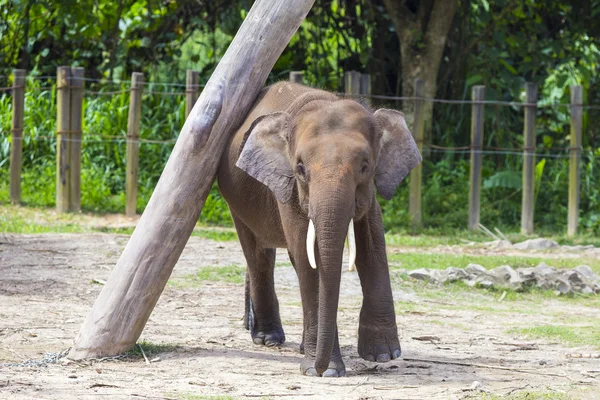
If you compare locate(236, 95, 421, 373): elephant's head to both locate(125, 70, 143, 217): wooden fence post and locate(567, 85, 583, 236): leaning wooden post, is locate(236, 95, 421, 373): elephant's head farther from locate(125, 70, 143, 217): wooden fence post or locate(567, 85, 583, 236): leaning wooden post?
locate(567, 85, 583, 236): leaning wooden post

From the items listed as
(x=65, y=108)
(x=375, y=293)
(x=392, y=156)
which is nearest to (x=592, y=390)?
(x=375, y=293)

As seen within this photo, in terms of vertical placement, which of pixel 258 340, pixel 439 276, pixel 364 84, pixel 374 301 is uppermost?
pixel 364 84

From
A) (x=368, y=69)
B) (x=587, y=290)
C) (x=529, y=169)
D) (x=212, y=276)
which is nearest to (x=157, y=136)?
(x=368, y=69)

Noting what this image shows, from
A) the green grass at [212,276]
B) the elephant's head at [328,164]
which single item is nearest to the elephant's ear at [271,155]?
the elephant's head at [328,164]

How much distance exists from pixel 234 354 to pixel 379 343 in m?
0.86

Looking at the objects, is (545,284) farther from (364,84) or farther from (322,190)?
(364,84)

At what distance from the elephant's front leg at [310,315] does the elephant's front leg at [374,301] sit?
0.23 meters

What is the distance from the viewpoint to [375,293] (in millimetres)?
5348

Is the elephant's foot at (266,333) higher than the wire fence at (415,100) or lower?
lower

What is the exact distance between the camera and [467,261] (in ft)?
31.0

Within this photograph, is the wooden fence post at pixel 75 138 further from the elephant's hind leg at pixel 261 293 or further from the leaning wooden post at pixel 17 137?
the elephant's hind leg at pixel 261 293

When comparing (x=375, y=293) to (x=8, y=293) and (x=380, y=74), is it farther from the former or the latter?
(x=380, y=74)

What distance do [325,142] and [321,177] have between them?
0.19 meters

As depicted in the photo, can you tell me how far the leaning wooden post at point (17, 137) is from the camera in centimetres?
1199
